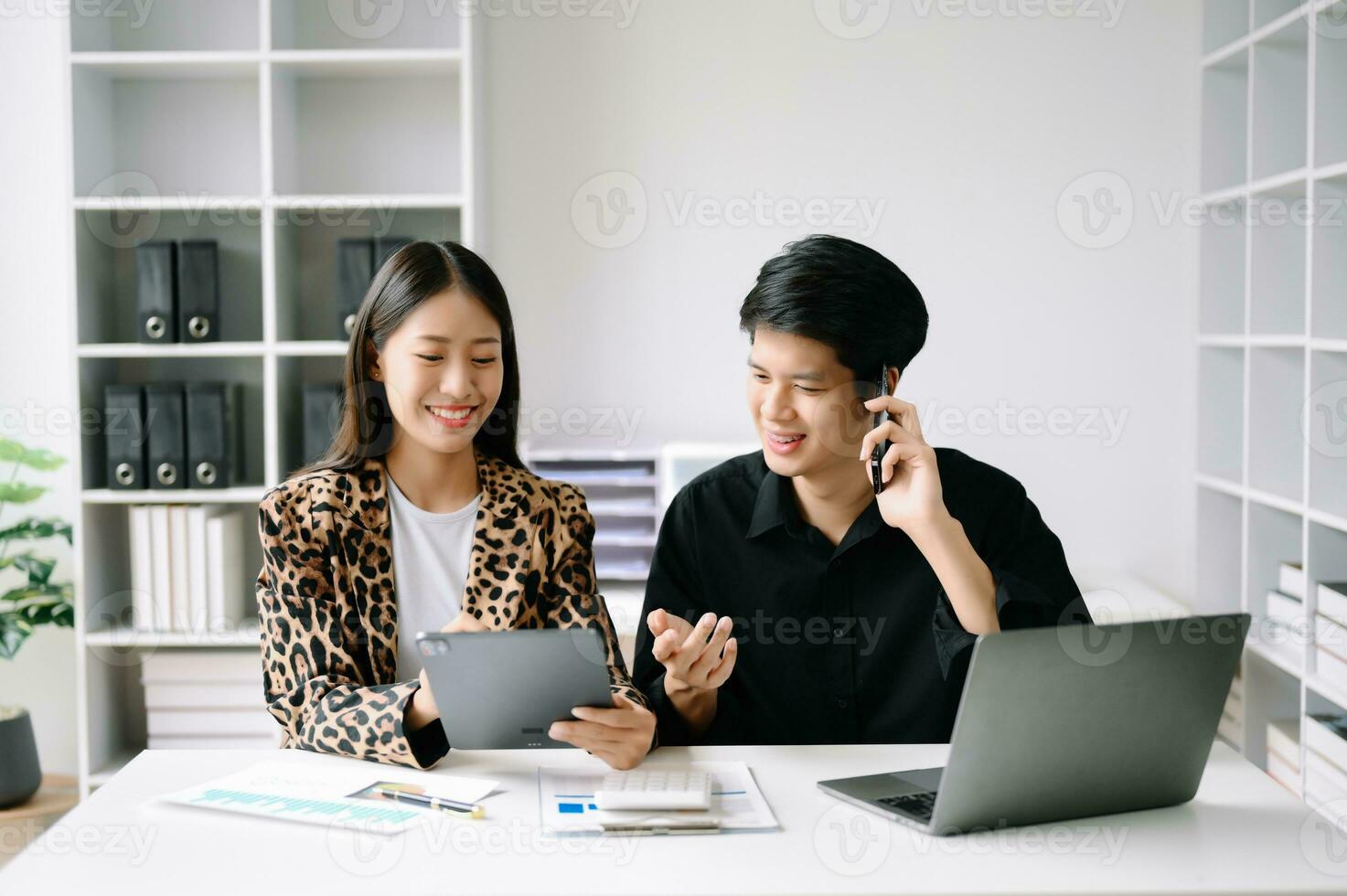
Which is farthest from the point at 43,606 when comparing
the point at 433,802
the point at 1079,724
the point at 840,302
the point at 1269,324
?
the point at 1269,324

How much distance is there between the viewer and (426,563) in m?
1.73

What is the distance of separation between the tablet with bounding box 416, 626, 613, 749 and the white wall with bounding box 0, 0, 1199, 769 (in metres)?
1.93

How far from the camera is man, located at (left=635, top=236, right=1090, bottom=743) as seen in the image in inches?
64.0

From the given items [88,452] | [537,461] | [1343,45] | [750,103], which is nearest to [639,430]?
[537,461]

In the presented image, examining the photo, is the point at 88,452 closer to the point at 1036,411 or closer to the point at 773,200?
the point at 773,200

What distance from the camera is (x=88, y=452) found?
2.97m

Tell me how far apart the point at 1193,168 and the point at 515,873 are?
2774mm

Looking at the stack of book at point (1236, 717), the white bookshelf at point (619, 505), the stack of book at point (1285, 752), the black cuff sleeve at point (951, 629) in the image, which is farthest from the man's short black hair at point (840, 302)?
the stack of book at point (1236, 717)

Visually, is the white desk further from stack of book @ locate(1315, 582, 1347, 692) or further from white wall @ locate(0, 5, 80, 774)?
white wall @ locate(0, 5, 80, 774)

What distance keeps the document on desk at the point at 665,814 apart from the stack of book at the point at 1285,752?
1.80 m

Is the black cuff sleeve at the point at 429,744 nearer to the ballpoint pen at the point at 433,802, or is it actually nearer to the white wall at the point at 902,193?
the ballpoint pen at the point at 433,802

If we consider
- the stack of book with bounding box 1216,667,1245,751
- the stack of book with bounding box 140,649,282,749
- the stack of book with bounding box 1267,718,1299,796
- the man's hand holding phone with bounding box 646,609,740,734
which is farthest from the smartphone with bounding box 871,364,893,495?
the stack of book with bounding box 140,649,282,749

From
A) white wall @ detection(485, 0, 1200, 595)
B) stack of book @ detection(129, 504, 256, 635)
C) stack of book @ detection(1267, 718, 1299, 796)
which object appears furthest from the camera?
white wall @ detection(485, 0, 1200, 595)

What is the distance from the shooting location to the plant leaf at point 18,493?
292 cm
